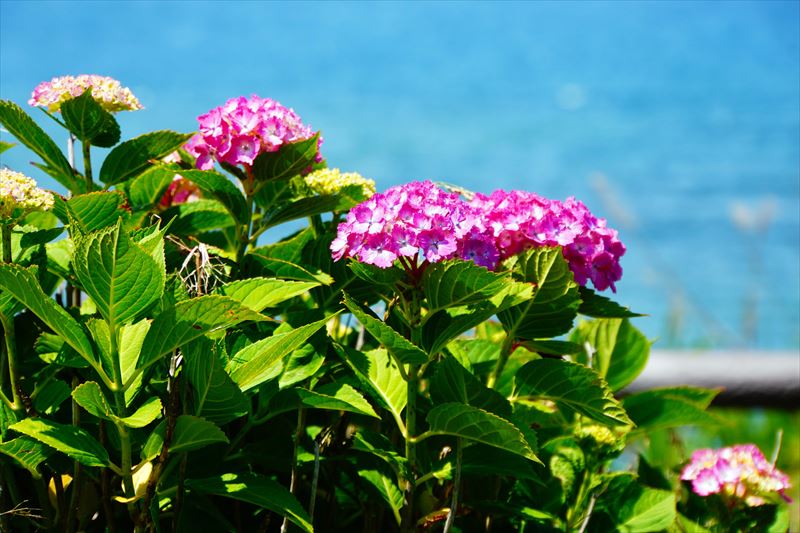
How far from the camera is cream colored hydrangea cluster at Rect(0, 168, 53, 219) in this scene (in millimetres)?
1350

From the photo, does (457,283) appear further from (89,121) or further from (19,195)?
(89,121)

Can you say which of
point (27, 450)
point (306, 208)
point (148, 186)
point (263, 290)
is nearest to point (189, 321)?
point (263, 290)

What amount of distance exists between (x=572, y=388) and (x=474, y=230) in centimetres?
31

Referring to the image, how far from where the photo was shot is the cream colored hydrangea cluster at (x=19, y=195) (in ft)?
4.43

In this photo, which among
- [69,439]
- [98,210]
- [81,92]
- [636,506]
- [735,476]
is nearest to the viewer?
[69,439]

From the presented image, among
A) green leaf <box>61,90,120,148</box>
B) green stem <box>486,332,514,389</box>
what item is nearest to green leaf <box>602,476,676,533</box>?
green stem <box>486,332,514,389</box>

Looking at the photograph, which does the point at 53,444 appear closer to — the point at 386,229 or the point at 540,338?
the point at 386,229

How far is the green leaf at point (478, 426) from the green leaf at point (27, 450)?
1.86ft

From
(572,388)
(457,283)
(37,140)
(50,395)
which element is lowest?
(50,395)

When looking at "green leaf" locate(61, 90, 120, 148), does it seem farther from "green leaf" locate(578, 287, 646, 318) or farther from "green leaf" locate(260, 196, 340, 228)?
"green leaf" locate(578, 287, 646, 318)

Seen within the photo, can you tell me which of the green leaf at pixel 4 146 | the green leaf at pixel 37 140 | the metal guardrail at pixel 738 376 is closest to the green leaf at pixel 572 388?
the green leaf at pixel 37 140

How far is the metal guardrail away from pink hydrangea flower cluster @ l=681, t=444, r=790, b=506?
1431 millimetres

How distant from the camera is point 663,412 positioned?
6.23 ft

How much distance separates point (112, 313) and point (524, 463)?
2.40ft
